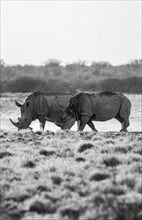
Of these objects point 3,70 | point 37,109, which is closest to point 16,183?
point 37,109

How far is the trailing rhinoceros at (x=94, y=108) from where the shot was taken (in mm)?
18156

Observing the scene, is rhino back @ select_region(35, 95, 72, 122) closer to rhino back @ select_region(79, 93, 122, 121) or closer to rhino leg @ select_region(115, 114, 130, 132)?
rhino back @ select_region(79, 93, 122, 121)

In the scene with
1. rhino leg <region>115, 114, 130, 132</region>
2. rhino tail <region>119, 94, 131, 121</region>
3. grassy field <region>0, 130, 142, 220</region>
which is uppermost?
rhino tail <region>119, 94, 131, 121</region>

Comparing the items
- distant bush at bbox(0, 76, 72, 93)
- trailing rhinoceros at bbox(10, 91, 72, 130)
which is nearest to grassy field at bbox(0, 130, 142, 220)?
trailing rhinoceros at bbox(10, 91, 72, 130)

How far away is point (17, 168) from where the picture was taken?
29.0ft

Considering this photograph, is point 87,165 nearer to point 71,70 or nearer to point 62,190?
point 62,190

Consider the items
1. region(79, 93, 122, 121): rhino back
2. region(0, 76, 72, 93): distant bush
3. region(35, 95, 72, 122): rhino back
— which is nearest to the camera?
region(79, 93, 122, 121): rhino back

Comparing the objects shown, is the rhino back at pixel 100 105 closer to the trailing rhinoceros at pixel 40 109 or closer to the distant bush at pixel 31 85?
the trailing rhinoceros at pixel 40 109

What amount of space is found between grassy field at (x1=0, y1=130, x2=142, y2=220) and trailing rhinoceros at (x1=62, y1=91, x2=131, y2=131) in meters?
6.22

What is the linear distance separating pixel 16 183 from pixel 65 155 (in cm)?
260

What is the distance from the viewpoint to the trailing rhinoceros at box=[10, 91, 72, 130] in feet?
65.1

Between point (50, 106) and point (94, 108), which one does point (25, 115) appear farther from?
point (94, 108)

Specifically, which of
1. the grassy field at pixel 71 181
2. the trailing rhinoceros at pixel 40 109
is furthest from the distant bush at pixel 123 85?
the grassy field at pixel 71 181

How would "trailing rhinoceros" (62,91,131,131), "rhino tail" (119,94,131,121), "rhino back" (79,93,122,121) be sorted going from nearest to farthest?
"trailing rhinoceros" (62,91,131,131) < "rhino back" (79,93,122,121) < "rhino tail" (119,94,131,121)
